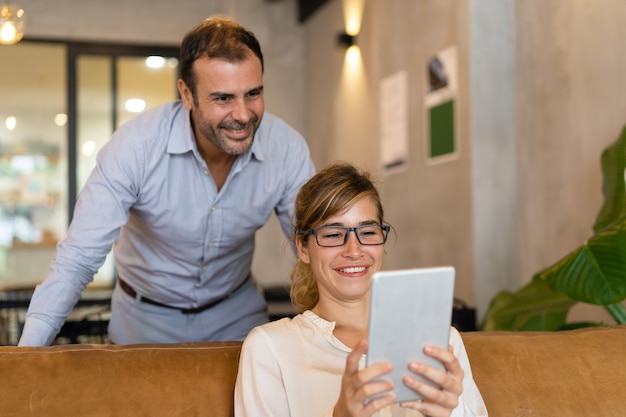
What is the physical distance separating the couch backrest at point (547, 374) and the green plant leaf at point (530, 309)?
0.86 m

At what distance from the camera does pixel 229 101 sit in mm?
2082

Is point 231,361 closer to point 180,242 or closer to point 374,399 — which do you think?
point 374,399

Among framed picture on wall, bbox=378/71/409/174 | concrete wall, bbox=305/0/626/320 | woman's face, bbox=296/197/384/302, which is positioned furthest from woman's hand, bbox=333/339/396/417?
framed picture on wall, bbox=378/71/409/174

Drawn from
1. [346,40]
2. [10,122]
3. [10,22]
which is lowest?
[10,122]

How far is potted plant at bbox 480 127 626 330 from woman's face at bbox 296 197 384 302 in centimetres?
93

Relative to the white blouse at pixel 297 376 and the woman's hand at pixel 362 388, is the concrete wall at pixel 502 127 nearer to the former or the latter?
the white blouse at pixel 297 376

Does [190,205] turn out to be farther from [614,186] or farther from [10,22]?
[10,22]

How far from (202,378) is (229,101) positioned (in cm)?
75

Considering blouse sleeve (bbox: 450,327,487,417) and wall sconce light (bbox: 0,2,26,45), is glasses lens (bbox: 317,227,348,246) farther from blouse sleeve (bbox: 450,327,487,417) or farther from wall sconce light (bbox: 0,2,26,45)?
wall sconce light (bbox: 0,2,26,45)

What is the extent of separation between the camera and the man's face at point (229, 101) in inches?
81.4

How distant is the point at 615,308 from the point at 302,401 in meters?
1.49

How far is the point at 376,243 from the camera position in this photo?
1655mm

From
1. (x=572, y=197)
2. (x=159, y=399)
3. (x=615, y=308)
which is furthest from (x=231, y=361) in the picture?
(x=572, y=197)

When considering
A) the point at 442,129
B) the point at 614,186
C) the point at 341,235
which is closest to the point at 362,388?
the point at 341,235
